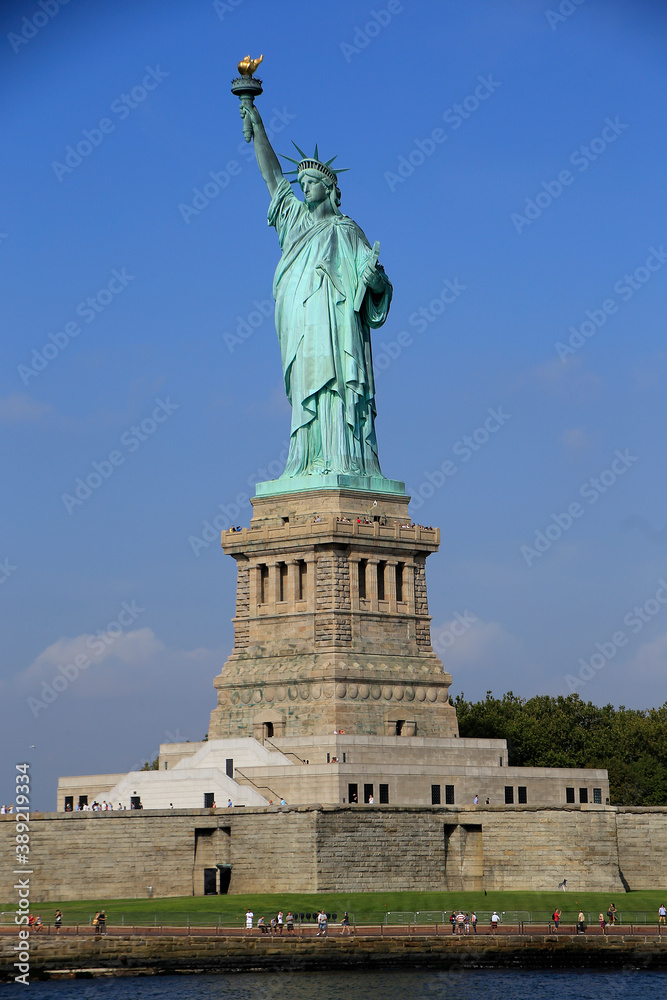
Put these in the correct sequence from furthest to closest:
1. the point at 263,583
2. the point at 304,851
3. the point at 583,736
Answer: the point at 583,736
the point at 263,583
the point at 304,851

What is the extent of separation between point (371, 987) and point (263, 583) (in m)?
24.2

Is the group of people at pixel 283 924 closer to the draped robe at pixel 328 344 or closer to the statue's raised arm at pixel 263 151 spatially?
the draped robe at pixel 328 344

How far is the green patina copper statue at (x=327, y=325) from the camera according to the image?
80.2m

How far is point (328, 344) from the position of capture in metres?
80.4

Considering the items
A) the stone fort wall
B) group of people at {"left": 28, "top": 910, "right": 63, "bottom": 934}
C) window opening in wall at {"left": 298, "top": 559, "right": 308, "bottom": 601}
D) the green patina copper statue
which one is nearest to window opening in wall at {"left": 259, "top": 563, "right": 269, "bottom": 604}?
window opening in wall at {"left": 298, "top": 559, "right": 308, "bottom": 601}

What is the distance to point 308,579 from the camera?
78500mm

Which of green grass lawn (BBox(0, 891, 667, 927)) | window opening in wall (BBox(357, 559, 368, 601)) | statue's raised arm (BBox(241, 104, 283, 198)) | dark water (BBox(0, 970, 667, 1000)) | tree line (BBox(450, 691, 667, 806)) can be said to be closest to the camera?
dark water (BBox(0, 970, 667, 1000))

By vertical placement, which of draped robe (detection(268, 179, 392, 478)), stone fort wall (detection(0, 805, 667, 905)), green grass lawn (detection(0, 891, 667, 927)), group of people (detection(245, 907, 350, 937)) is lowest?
group of people (detection(245, 907, 350, 937))

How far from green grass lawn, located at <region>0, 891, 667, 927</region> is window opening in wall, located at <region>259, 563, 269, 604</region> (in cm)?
1485

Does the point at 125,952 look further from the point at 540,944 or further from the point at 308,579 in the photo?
the point at 308,579

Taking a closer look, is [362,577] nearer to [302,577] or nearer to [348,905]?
[302,577]

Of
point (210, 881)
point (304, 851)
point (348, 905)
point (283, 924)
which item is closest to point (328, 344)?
point (304, 851)

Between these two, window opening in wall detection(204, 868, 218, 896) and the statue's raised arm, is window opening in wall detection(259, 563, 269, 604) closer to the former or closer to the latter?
window opening in wall detection(204, 868, 218, 896)

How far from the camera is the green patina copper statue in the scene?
80250 millimetres
